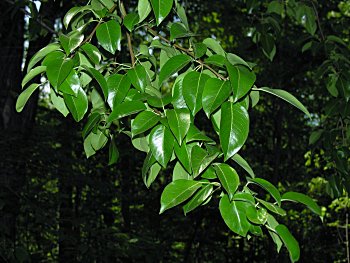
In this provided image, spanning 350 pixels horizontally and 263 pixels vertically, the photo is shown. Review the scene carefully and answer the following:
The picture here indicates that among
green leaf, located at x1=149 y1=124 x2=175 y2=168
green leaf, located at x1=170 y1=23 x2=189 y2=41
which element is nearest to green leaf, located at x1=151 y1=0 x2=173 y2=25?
green leaf, located at x1=170 y1=23 x2=189 y2=41

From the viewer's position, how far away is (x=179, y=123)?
0.80 metres

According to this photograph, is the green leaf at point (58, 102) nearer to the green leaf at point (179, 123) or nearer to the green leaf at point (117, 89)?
the green leaf at point (117, 89)

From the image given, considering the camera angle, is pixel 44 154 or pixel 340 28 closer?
pixel 340 28

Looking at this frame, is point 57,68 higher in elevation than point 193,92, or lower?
higher

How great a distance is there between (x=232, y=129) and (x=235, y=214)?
0.13 m

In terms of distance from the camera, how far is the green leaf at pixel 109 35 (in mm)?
893

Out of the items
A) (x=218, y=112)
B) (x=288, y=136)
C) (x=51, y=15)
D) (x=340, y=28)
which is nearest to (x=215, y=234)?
(x=288, y=136)

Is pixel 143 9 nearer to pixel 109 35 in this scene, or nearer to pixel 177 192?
pixel 109 35

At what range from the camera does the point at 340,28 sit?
240 centimetres

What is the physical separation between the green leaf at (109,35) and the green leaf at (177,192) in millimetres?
253

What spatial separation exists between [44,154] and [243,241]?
13.8ft

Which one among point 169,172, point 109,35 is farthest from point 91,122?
point 169,172

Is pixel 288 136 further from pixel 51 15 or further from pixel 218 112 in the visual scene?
pixel 218 112

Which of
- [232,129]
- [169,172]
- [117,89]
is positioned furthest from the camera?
[169,172]
